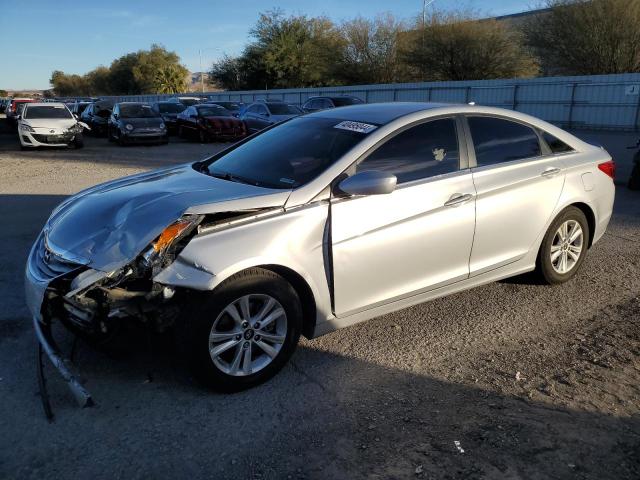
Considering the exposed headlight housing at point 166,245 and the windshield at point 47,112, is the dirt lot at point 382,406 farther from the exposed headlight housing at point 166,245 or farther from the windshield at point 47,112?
the windshield at point 47,112

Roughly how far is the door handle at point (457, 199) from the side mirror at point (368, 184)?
2.10ft

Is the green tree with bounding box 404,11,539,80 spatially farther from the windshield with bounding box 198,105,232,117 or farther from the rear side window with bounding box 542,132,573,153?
the rear side window with bounding box 542,132,573,153

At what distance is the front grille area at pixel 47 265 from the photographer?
3.19m

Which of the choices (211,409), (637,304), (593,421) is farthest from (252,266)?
(637,304)

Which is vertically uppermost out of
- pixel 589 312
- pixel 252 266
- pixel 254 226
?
pixel 254 226

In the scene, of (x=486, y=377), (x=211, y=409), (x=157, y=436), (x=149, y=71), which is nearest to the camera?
(x=157, y=436)

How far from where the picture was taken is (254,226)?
3164mm

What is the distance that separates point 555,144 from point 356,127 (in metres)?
2.02

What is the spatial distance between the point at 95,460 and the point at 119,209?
1.51 m

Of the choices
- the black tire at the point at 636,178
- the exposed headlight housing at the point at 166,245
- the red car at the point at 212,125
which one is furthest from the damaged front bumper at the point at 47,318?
the red car at the point at 212,125

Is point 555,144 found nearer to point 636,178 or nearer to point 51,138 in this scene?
point 636,178

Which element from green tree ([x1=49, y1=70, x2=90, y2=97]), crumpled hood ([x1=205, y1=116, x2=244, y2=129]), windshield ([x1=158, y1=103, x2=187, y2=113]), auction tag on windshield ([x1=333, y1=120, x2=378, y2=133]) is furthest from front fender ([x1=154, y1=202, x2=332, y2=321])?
green tree ([x1=49, y1=70, x2=90, y2=97])

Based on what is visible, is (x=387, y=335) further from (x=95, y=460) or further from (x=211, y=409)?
(x=95, y=460)

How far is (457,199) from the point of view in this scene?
3912 millimetres
